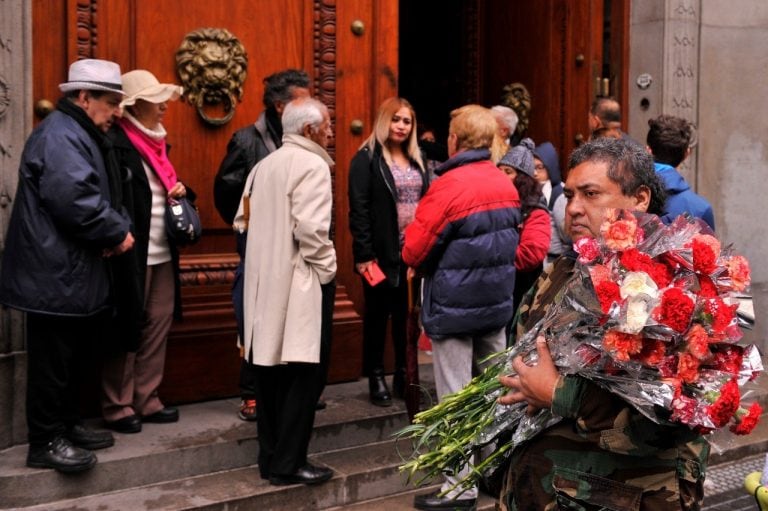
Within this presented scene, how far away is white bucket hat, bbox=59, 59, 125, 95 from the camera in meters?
4.72

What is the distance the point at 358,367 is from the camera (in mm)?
6426

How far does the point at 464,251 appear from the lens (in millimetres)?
4852

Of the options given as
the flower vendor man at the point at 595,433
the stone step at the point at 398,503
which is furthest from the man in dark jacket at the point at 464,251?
the flower vendor man at the point at 595,433

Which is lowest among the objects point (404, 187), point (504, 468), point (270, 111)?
point (504, 468)

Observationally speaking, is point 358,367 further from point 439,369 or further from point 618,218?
point 618,218

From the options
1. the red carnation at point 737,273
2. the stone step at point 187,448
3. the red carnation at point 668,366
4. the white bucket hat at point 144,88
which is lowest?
the stone step at point 187,448

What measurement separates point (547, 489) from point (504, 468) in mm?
229

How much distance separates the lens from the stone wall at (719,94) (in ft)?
26.3

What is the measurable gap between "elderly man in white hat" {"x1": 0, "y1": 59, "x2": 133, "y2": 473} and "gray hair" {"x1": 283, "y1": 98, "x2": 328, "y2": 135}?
3.03 feet

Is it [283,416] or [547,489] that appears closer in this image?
[547,489]

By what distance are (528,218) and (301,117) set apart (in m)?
1.62

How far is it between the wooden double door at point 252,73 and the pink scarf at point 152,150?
45 cm

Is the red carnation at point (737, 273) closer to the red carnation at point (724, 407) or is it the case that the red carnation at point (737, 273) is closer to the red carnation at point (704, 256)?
the red carnation at point (704, 256)

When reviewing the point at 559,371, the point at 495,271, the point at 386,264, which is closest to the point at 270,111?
the point at 386,264
